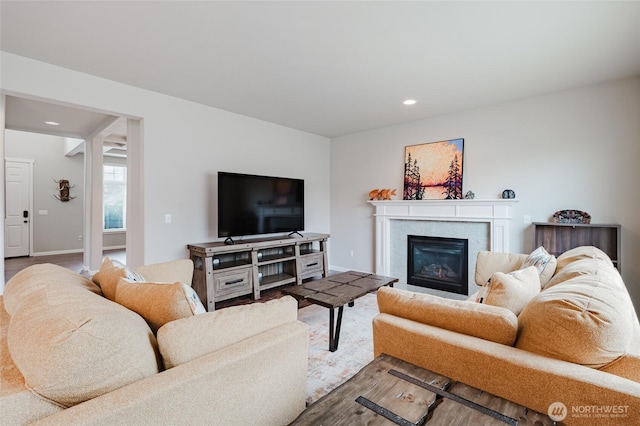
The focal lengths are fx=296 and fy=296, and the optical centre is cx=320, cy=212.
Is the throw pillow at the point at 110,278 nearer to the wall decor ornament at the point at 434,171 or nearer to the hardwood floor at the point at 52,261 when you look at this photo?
the wall decor ornament at the point at 434,171

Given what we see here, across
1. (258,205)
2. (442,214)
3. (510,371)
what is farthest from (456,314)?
(258,205)

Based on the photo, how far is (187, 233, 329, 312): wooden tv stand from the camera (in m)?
3.54

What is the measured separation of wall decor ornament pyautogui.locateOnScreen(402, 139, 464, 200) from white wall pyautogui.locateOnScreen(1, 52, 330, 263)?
2.20 m

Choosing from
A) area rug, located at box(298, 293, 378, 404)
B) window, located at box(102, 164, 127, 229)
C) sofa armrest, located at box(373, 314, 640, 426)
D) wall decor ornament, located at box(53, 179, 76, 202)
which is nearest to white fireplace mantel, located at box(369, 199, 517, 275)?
area rug, located at box(298, 293, 378, 404)

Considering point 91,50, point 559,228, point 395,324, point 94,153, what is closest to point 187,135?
point 91,50

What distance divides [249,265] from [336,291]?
159 cm

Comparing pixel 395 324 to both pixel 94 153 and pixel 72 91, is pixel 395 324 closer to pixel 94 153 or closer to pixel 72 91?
pixel 72 91

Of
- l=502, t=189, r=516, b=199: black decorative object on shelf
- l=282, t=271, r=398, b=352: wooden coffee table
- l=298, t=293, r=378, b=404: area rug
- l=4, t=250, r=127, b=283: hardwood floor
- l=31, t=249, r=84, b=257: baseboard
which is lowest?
l=298, t=293, r=378, b=404: area rug

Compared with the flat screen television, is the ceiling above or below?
above

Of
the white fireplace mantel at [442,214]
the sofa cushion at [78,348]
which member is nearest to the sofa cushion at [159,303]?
the sofa cushion at [78,348]

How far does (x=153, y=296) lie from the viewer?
1.21 meters

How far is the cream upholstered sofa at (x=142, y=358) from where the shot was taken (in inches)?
30.7

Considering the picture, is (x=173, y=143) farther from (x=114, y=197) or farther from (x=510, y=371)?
(x=114, y=197)

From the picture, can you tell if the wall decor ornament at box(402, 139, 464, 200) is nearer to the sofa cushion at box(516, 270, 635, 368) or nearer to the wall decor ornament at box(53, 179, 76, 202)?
the sofa cushion at box(516, 270, 635, 368)
